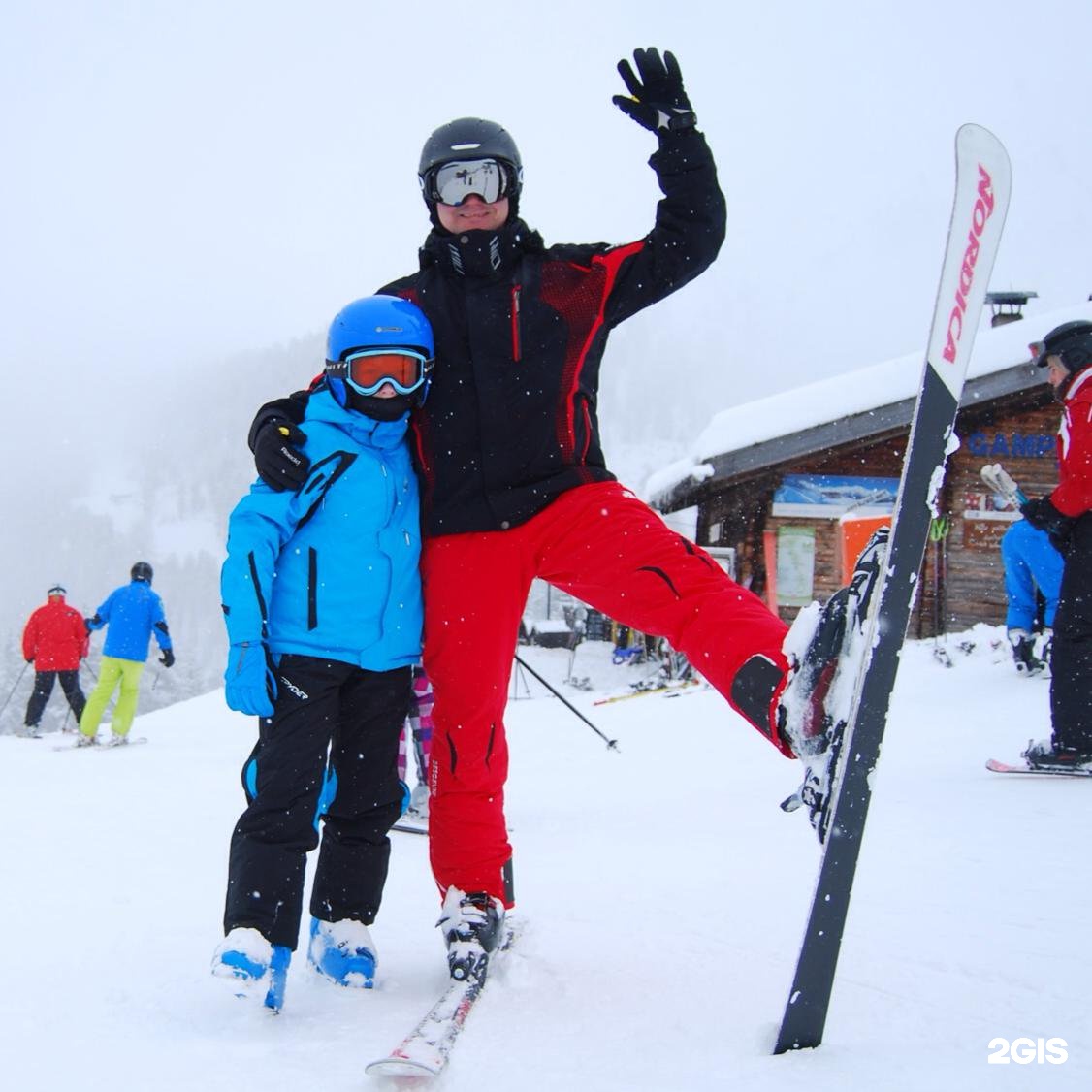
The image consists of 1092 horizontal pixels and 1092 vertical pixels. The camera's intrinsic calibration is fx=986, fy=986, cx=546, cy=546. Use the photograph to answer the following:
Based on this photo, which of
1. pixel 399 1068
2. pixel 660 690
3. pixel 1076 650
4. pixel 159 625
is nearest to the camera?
pixel 399 1068

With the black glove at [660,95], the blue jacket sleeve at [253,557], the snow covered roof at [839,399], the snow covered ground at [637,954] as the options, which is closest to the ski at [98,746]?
the snow covered ground at [637,954]

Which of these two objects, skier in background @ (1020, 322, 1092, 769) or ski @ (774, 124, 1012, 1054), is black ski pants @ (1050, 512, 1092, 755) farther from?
ski @ (774, 124, 1012, 1054)

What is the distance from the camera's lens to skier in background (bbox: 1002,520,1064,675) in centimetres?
766

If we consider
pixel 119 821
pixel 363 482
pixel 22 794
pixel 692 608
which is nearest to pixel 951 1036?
pixel 692 608

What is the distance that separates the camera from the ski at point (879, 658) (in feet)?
5.18

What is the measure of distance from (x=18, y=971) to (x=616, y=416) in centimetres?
15853

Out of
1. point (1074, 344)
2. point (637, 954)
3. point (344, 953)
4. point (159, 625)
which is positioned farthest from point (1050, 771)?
point (159, 625)

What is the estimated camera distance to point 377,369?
2.46 metres

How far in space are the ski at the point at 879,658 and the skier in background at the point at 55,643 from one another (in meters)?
13.2

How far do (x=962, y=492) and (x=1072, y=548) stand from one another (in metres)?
10.8

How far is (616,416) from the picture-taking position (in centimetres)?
15888

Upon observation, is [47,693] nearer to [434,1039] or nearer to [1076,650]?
[1076,650]

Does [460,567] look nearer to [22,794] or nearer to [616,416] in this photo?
[22,794]

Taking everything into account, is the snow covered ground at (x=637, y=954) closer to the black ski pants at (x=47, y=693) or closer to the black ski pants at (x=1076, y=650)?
the black ski pants at (x=1076, y=650)
